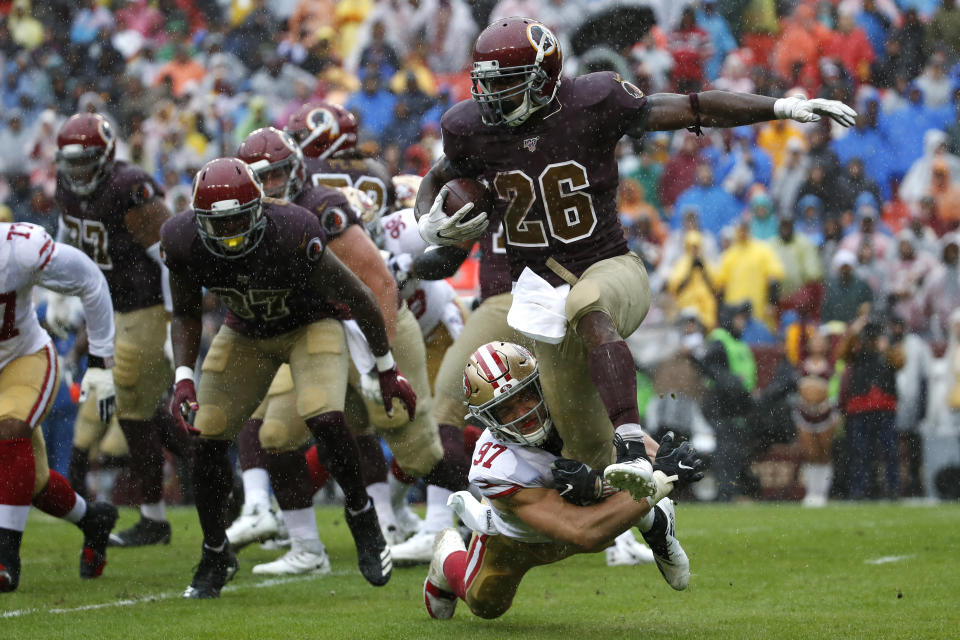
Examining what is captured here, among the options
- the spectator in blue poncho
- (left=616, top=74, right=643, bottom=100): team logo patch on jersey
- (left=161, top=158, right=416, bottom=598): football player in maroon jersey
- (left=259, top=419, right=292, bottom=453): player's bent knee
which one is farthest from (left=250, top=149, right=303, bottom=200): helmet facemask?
the spectator in blue poncho

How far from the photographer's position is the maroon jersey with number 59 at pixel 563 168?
5016 millimetres

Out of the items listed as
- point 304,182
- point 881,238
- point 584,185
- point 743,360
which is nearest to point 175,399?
point 304,182

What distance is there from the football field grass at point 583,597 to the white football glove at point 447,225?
1.41m

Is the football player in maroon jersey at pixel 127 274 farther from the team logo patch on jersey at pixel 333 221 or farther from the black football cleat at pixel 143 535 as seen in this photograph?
the team logo patch on jersey at pixel 333 221

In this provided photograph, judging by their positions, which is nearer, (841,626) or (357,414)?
(841,626)

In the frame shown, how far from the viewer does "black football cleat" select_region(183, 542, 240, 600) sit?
5812 millimetres

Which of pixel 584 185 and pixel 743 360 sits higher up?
pixel 584 185

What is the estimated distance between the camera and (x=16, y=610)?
5543 mm

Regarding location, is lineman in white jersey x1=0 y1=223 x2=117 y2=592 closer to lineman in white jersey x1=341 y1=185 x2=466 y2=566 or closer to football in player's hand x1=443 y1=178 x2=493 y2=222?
lineman in white jersey x1=341 y1=185 x2=466 y2=566

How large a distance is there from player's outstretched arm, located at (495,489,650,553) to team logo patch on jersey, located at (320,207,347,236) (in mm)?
2093

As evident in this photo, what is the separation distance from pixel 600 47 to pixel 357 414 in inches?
316

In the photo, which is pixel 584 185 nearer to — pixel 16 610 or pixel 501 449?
pixel 501 449

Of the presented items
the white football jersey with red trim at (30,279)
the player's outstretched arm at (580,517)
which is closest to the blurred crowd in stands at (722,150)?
the white football jersey with red trim at (30,279)

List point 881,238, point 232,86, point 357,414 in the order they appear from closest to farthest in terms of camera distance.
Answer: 1. point 357,414
2. point 881,238
3. point 232,86
